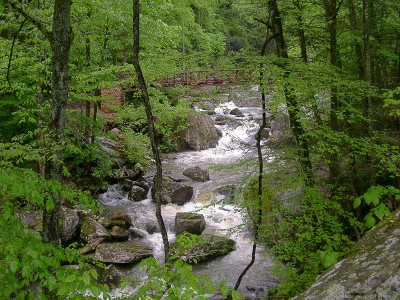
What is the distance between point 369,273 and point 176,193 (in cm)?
1123

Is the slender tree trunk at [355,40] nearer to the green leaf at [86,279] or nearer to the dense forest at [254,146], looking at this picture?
the dense forest at [254,146]

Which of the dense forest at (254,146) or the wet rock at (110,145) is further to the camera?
the wet rock at (110,145)

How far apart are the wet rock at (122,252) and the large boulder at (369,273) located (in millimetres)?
7817

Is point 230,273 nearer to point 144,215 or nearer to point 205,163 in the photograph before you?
point 144,215

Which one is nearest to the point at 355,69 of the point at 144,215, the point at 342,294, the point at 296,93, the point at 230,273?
the point at 296,93

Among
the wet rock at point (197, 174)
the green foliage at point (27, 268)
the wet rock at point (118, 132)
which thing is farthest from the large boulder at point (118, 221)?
the green foliage at point (27, 268)

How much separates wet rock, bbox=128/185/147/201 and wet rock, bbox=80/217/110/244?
2.89 meters

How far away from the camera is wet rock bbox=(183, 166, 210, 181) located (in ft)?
46.5

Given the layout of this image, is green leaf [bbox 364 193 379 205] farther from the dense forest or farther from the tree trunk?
the tree trunk

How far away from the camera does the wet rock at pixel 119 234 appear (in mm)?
9594

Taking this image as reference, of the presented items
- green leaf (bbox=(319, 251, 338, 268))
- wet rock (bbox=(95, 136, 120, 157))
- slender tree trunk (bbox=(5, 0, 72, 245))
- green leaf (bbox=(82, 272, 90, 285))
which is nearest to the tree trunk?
slender tree trunk (bbox=(5, 0, 72, 245))

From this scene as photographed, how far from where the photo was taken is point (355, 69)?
10.7 metres

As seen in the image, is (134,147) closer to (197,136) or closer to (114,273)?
(197,136)

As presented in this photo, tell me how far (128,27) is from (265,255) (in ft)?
30.0
